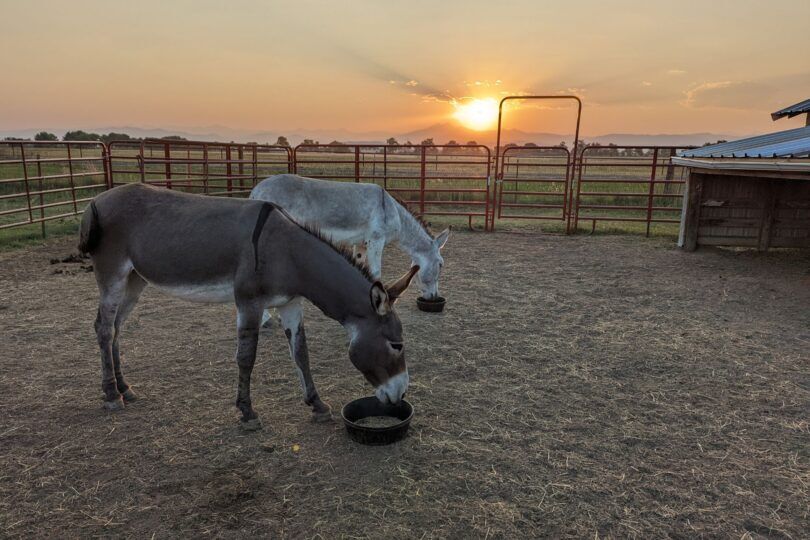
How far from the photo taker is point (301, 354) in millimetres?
3721

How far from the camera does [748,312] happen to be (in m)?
6.37

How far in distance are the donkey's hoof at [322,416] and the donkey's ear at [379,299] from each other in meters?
1.08

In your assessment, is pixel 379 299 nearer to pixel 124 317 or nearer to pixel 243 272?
pixel 243 272

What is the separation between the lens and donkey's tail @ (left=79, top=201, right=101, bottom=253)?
3598 millimetres

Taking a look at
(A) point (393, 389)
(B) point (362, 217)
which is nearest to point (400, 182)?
(B) point (362, 217)

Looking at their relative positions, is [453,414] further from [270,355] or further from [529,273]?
[529,273]

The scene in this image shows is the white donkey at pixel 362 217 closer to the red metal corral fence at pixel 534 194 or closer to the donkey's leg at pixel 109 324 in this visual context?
the donkey's leg at pixel 109 324

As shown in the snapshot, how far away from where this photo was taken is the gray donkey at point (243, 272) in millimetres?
3223

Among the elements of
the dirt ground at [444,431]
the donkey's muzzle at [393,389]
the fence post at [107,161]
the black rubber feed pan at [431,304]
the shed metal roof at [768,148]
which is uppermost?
the shed metal roof at [768,148]

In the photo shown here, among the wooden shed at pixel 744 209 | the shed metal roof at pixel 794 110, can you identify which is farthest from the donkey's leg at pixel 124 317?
the shed metal roof at pixel 794 110

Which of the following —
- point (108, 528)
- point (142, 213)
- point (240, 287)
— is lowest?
point (108, 528)

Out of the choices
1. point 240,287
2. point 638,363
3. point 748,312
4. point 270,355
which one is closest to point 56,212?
point 270,355

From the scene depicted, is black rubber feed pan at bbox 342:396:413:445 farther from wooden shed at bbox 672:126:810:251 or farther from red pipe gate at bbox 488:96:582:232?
wooden shed at bbox 672:126:810:251

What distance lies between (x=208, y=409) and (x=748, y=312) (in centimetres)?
656
